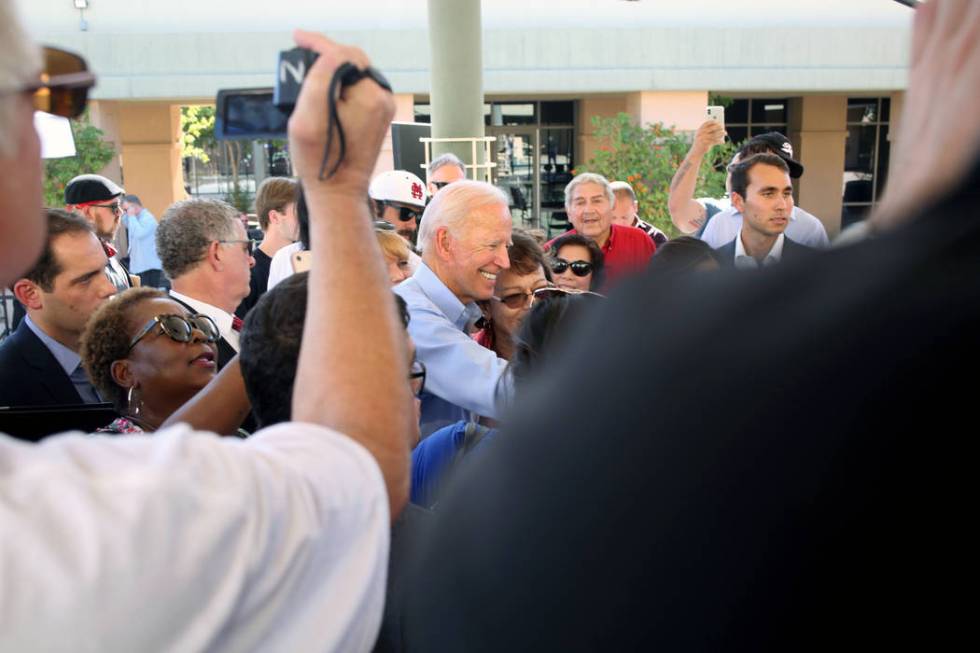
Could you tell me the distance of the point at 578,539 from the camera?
67cm

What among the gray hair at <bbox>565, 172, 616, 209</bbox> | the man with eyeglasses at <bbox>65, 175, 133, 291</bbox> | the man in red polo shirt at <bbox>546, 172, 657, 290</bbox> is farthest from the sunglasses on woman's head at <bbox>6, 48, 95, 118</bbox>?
the man with eyeglasses at <bbox>65, 175, 133, 291</bbox>

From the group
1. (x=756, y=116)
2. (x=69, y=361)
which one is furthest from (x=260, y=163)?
(x=69, y=361)

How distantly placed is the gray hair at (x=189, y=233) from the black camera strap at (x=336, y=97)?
3022mm

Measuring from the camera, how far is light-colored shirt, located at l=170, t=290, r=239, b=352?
3900mm

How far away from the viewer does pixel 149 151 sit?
685 inches

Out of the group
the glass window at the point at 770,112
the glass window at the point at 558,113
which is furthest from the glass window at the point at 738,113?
the glass window at the point at 558,113

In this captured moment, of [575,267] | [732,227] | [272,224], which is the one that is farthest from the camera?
[732,227]

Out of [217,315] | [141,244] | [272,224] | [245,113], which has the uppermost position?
[245,113]

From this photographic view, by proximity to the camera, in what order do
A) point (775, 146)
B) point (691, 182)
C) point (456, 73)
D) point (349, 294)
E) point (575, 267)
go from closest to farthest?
1. point (349, 294)
2. point (575, 267)
3. point (775, 146)
4. point (691, 182)
5. point (456, 73)

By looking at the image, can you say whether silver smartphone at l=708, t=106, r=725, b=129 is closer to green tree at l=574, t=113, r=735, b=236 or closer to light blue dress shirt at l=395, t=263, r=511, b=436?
light blue dress shirt at l=395, t=263, r=511, b=436

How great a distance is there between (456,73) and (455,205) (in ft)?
19.9

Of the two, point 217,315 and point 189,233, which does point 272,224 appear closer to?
point 189,233

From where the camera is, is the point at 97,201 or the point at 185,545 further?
the point at 97,201

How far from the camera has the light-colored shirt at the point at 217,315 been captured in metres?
3.90
